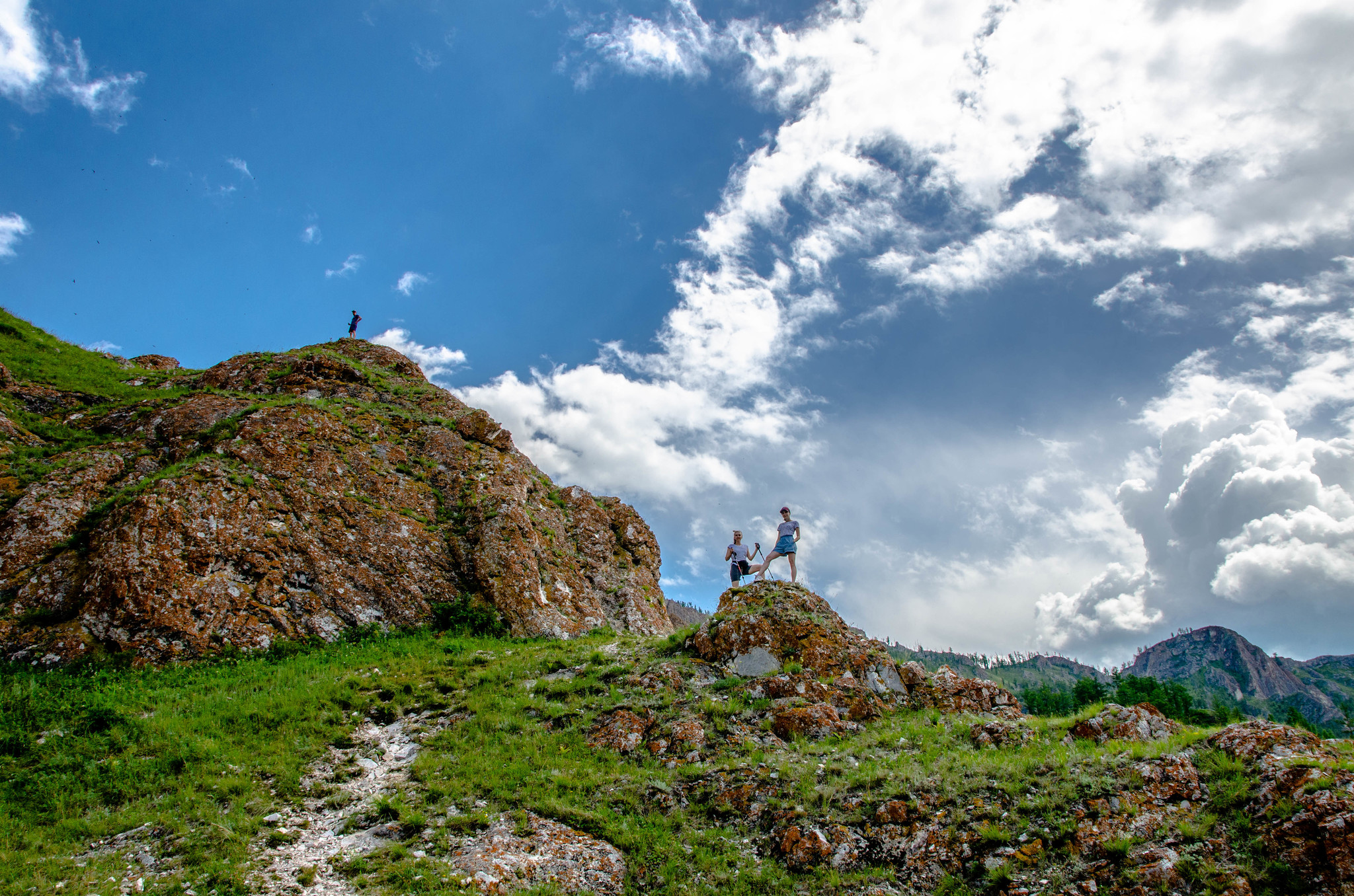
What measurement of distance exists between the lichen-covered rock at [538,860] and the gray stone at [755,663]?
309 inches

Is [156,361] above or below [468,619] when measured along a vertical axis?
above

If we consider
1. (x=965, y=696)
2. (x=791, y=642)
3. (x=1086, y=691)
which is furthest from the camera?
(x=1086, y=691)

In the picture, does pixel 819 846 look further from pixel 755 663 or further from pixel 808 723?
pixel 755 663

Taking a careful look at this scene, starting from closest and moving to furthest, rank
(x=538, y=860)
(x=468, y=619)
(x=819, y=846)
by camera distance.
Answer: (x=538, y=860) → (x=819, y=846) → (x=468, y=619)

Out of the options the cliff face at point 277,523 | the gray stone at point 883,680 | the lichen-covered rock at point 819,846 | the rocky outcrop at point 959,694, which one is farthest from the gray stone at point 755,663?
the cliff face at point 277,523

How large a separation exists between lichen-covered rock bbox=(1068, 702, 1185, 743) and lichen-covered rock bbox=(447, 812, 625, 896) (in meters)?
10.4

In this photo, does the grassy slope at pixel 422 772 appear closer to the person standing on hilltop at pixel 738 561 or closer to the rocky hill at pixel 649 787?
the rocky hill at pixel 649 787

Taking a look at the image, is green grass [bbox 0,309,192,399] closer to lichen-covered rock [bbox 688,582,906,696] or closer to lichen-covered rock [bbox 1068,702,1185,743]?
lichen-covered rock [bbox 688,582,906,696]

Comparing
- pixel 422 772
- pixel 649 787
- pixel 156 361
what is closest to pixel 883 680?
pixel 649 787

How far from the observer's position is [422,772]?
45.8 feet

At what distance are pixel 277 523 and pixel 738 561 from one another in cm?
1796

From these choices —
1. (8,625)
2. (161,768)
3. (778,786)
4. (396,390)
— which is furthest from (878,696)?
(396,390)

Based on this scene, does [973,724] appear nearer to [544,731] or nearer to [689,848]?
[689,848]

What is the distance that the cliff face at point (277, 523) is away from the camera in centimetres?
1841
